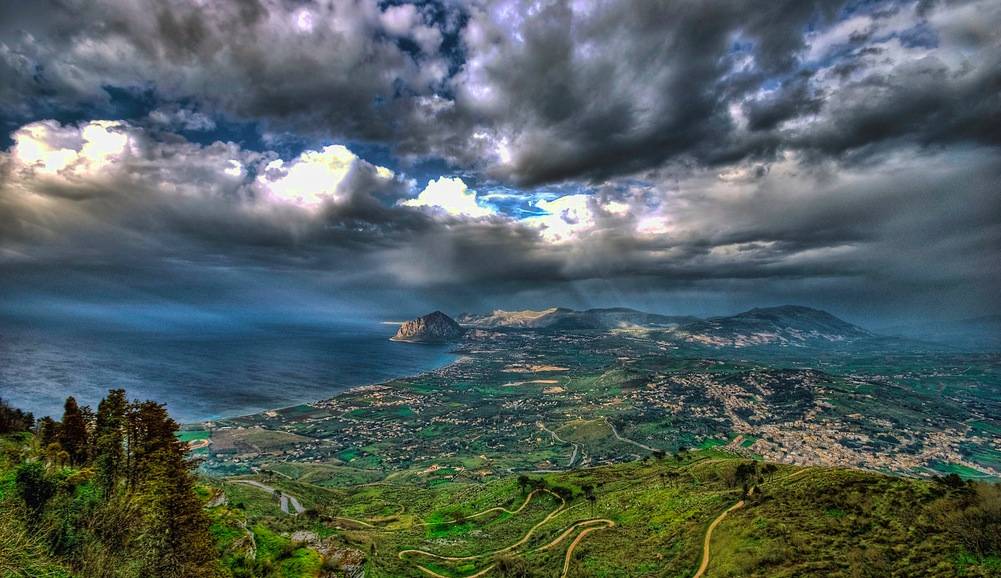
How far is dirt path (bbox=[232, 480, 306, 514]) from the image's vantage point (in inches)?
3446

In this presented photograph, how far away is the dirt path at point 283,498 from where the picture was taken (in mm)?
87531

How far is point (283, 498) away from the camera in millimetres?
94188

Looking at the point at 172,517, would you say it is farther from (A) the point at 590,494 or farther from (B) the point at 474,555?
(A) the point at 590,494

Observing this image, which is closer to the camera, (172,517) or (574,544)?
(172,517)

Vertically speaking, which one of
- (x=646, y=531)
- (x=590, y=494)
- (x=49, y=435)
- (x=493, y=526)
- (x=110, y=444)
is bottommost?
(x=493, y=526)

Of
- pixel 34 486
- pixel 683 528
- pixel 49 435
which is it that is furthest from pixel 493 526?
pixel 34 486

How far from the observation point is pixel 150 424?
29562mm

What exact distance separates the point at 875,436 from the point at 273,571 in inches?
10405

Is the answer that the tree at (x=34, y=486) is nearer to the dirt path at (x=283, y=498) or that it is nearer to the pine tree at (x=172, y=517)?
the pine tree at (x=172, y=517)

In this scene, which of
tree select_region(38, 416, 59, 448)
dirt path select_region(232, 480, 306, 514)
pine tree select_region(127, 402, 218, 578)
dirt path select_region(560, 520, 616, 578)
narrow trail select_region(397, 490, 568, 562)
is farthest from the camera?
dirt path select_region(232, 480, 306, 514)

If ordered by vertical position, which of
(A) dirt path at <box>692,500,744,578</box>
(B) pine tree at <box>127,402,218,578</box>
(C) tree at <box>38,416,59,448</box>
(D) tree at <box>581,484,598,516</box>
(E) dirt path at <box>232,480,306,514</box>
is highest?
(C) tree at <box>38,416,59,448</box>

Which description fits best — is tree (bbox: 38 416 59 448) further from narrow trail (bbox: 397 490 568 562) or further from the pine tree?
A: narrow trail (bbox: 397 490 568 562)

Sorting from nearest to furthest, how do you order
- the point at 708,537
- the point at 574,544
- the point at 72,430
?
1. the point at 72,430
2. the point at 708,537
3. the point at 574,544

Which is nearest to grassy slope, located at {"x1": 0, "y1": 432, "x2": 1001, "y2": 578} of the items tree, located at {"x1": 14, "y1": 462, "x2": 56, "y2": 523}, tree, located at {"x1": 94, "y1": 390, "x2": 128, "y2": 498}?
tree, located at {"x1": 14, "y1": 462, "x2": 56, "y2": 523}
